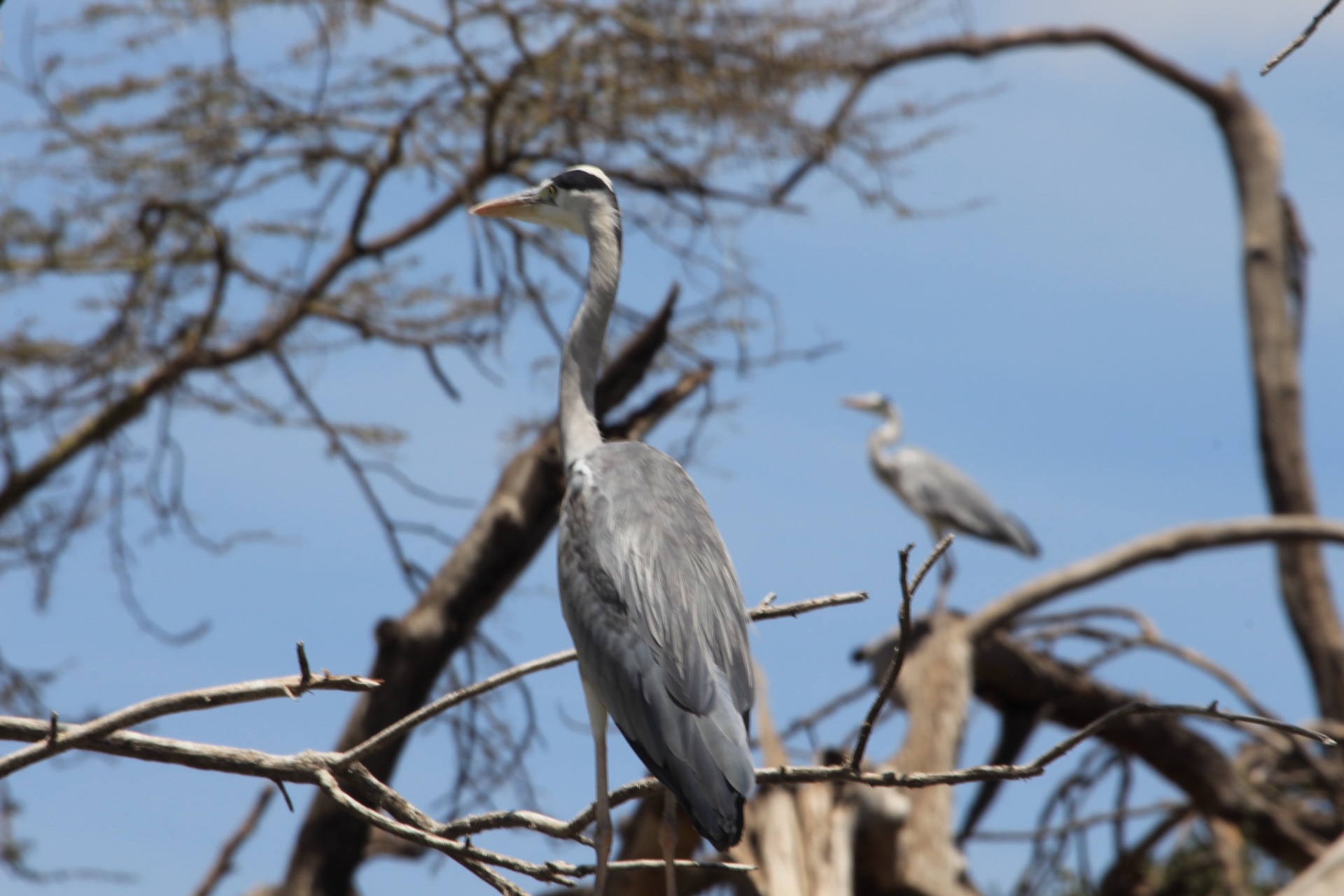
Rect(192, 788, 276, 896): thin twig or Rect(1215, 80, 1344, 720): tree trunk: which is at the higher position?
Rect(1215, 80, 1344, 720): tree trunk

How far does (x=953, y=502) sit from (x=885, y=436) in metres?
1.70

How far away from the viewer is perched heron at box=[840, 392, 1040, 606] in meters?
13.1

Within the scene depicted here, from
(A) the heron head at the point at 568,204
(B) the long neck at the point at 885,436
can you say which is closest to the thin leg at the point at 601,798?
(A) the heron head at the point at 568,204

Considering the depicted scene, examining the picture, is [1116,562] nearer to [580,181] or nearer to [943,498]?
[943,498]

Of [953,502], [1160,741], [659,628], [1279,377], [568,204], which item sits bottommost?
[659,628]

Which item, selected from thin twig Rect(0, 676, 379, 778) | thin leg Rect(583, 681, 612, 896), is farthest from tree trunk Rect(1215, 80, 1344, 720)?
thin twig Rect(0, 676, 379, 778)

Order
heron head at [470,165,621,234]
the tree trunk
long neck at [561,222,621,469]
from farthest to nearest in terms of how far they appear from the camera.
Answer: the tree trunk, heron head at [470,165,621,234], long neck at [561,222,621,469]

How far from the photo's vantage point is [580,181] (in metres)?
4.44

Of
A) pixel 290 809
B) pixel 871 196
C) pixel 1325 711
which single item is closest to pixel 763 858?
pixel 871 196

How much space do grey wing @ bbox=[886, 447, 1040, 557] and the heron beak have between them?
907 cm

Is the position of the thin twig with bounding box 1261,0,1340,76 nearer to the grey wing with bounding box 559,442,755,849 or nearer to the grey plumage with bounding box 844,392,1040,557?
the grey wing with bounding box 559,442,755,849

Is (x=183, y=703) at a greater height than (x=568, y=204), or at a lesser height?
lesser

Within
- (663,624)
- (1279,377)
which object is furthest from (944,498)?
(663,624)

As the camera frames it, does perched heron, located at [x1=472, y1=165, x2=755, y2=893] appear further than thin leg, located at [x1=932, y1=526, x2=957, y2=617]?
No
